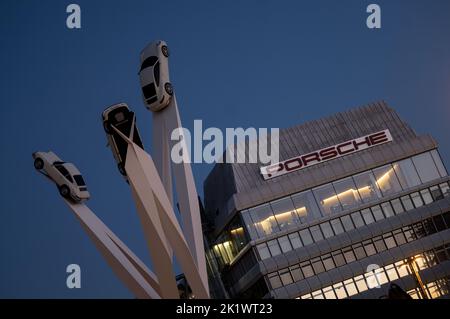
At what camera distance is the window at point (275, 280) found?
183 feet

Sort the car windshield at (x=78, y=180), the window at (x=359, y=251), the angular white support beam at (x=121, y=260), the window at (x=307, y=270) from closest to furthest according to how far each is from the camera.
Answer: the angular white support beam at (x=121, y=260) → the car windshield at (x=78, y=180) → the window at (x=307, y=270) → the window at (x=359, y=251)

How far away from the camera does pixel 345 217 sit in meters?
57.7

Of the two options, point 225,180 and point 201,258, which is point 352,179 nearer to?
point 225,180

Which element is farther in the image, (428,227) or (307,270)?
(428,227)

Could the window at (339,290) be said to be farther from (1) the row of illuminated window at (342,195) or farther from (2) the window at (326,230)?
(1) the row of illuminated window at (342,195)

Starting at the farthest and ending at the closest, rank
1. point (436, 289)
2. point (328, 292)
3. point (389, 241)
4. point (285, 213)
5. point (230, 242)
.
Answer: point (230, 242) → point (285, 213) → point (389, 241) → point (328, 292) → point (436, 289)

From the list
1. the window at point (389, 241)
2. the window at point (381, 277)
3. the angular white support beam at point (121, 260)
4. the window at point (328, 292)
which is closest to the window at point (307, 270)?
the window at point (328, 292)

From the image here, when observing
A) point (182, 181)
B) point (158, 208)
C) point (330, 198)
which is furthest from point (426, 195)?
point (158, 208)

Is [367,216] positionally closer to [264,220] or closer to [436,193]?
[436,193]

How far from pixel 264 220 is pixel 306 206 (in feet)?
13.6

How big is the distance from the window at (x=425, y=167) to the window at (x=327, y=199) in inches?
330

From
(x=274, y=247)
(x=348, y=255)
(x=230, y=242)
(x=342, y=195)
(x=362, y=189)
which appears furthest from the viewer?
(x=230, y=242)

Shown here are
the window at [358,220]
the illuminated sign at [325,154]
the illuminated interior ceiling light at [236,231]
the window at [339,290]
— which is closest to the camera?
the window at [339,290]
